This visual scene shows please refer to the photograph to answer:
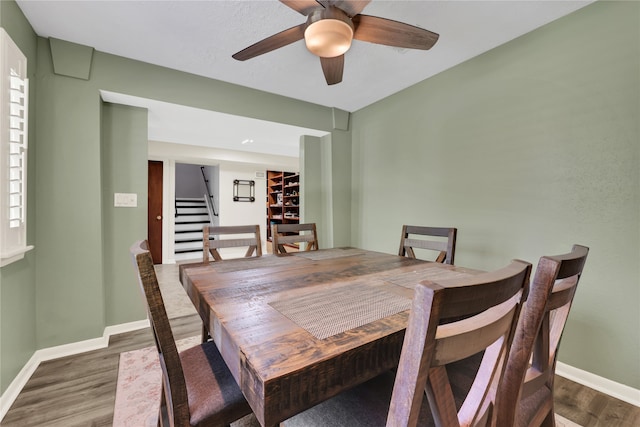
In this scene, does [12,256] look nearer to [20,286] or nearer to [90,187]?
[20,286]

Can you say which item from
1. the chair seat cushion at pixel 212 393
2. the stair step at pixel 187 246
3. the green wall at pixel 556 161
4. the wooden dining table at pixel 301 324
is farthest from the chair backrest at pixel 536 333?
the stair step at pixel 187 246

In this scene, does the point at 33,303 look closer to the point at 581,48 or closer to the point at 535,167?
the point at 535,167

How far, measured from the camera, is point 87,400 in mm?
1563

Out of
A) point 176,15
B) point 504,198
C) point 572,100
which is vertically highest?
point 176,15

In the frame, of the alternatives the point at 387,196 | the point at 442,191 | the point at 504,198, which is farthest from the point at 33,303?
the point at 504,198

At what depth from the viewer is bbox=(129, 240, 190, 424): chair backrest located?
734 millimetres

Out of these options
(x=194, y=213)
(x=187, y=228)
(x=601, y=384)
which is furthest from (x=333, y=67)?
(x=194, y=213)

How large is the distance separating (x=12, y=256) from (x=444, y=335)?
7.39 ft

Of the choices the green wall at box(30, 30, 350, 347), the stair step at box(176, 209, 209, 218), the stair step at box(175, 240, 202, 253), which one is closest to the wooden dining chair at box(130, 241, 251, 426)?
the green wall at box(30, 30, 350, 347)

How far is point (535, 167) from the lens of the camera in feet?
6.59

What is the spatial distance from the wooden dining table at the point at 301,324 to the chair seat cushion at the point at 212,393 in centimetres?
22

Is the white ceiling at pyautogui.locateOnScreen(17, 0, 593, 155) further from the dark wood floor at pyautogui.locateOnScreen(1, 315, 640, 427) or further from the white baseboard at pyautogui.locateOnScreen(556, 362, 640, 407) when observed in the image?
the white baseboard at pyautogui.locateOnScreen(556, 362, 640, 407)

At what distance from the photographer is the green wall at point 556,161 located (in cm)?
164

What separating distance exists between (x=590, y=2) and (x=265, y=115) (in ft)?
8.82
